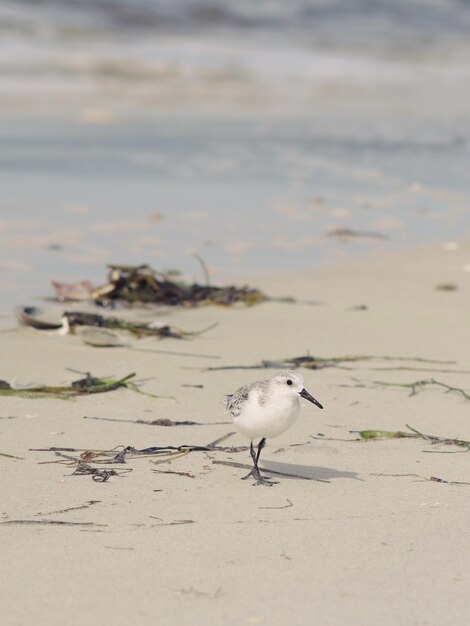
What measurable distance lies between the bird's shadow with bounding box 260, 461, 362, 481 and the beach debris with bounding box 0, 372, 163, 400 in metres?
0.85

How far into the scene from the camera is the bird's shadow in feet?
12.0

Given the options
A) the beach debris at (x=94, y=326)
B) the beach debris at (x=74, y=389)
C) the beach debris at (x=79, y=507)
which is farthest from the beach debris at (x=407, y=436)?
the beach debris at (x=94, y=326)

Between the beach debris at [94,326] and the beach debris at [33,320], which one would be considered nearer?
the beach debris at [94,326]

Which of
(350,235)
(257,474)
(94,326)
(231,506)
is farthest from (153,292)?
(231,506)

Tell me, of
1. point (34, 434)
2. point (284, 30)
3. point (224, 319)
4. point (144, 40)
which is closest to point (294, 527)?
point (34, 434)

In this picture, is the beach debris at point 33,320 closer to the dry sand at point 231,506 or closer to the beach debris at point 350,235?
the dry sand at point 231,506

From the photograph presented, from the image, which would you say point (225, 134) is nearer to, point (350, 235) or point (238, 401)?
point (350, 235)

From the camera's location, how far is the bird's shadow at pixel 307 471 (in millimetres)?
3668

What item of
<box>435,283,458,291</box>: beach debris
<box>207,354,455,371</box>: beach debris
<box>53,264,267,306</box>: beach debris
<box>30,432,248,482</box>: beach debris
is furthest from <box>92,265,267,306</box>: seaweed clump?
→ <box>30,432,248,482</box>: beach debris

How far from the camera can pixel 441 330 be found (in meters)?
5.90

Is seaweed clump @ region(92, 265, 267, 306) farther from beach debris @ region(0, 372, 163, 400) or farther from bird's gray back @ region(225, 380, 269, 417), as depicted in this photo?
bird's gray back @ region(225, 380, 269, 417)

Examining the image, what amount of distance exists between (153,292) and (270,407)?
2873mm

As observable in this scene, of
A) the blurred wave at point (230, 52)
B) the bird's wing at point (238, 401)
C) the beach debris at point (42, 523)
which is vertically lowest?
the blurred wave at point (230, 52)

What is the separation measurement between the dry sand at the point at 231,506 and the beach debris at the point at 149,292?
2.42ft
